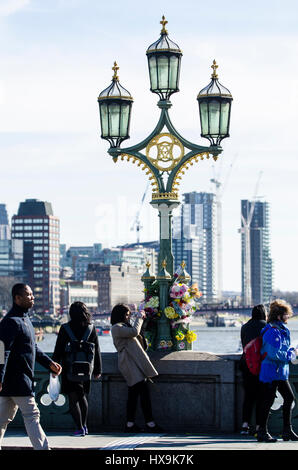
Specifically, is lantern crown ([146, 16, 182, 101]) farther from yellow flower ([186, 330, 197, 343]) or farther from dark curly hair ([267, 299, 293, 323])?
dark curly hair ([267, 299, 293, 323])

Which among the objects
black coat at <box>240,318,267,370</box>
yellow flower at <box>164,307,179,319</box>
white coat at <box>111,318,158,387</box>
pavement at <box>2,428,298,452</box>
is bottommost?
pavement at <box>2,428,298,452</box>

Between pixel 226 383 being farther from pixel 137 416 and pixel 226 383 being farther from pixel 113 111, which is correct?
pixel 113 111

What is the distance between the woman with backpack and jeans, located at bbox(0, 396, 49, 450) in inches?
82.4

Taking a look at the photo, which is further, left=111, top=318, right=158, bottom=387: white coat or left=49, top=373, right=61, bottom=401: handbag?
left=49, top=373, right=61, bottom=401: handbag

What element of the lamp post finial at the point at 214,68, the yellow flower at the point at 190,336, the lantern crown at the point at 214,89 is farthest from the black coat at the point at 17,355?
the lamp post finial at the point at 214,68

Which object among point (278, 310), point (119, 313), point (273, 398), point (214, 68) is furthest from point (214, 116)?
point (273, 398)

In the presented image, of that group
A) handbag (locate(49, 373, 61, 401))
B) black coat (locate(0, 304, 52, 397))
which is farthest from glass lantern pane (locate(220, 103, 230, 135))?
black coat (locate(0, 304, 52, 397))

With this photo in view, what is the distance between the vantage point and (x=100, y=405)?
48.7 ft

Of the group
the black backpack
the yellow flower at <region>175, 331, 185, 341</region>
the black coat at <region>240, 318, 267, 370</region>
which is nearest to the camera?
the black backpack

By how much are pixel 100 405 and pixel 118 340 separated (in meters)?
1.27

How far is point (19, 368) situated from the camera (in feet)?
36.8

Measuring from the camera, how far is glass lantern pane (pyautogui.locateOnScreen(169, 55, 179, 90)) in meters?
16.9

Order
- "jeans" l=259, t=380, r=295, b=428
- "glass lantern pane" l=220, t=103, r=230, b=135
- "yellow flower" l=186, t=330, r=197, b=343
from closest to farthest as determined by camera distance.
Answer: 1. "jeans" l=259, t=380, r=295, b=428
2. "yellow flower" l=186, t=330, r=197, b=343
3. "glass lantern pane" l=220, t=103, r=230, b=135
